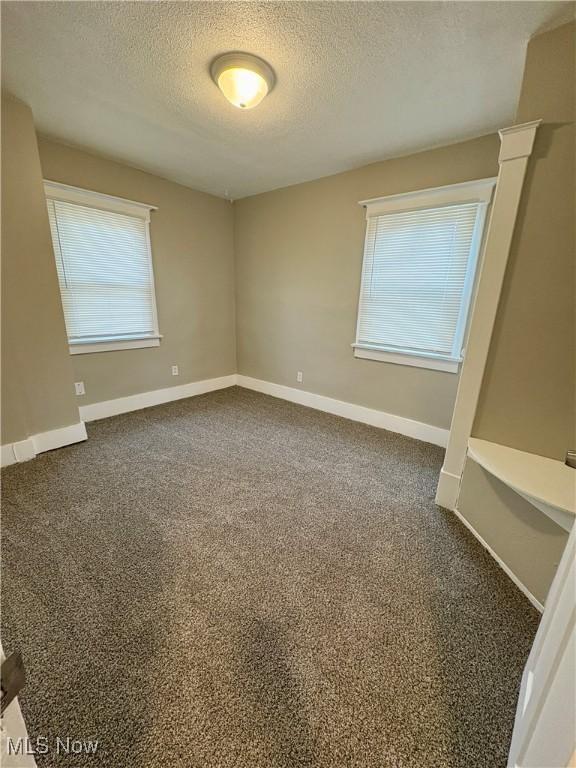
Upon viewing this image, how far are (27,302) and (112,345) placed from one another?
0.91 m

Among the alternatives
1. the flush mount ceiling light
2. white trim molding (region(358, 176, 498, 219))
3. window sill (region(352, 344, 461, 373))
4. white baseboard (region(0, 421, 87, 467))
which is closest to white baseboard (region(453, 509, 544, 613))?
window sill (region(352, 344, 461, 373))

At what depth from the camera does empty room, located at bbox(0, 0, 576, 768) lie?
97cm

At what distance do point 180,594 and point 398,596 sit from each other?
985mm

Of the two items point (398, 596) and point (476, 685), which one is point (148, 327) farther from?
point (476, 685)

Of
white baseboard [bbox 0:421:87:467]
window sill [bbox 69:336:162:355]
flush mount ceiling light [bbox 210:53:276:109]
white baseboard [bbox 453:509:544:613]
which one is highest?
flush mount ceiling light [bbox 210:53:276:109]

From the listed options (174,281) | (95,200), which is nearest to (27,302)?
(95,200)

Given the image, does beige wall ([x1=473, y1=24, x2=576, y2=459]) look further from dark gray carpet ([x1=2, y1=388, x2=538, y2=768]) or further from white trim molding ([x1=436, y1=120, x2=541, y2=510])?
dark gray carpet ([x1=2, y1=388, x2=538, y2=768])

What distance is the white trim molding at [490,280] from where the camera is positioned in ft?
4.59

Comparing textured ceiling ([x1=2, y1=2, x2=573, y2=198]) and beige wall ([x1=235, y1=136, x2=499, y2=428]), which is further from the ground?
textured ceiling ([x1=2, y1=2, x2=573, y2=198])

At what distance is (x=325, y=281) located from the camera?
3.20 metres

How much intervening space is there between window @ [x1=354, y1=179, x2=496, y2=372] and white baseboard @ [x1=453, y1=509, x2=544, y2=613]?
1.27m

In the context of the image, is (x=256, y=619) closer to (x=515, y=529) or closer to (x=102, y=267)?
(x=515, y=529)

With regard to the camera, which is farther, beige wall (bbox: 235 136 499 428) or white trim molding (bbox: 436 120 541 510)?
beige wall (bbox: 235 136 499 428)

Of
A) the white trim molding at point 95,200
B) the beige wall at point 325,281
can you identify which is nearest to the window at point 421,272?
the beige wall at point 325,281
